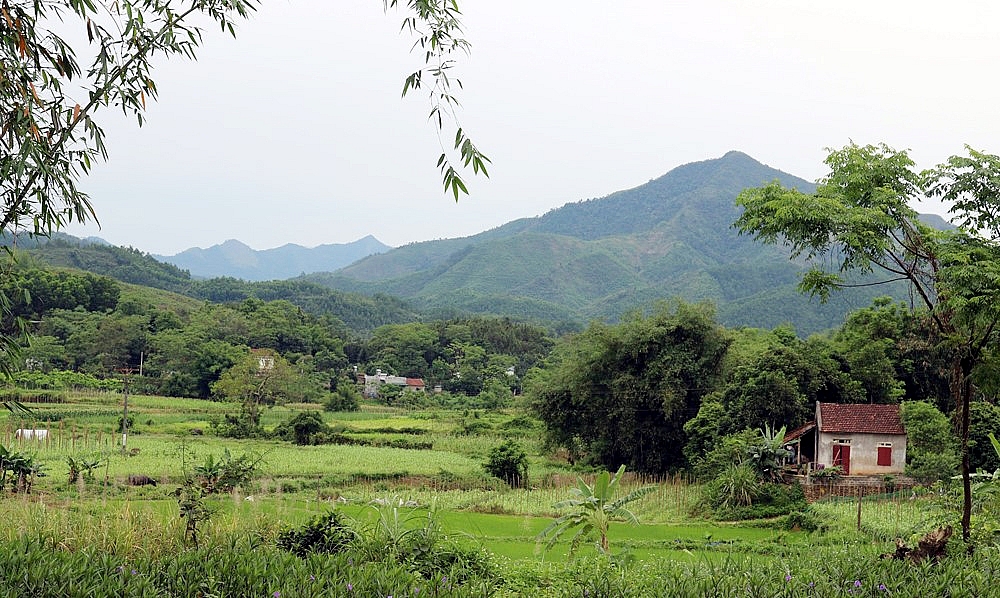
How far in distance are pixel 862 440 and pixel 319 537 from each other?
1701cm

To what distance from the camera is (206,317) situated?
52312mm

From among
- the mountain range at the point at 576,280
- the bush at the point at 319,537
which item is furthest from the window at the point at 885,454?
the mountain range at the point at 576,280

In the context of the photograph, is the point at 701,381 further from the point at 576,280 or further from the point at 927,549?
the point at 576,280

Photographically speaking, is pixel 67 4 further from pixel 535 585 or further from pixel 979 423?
pixel 979 423

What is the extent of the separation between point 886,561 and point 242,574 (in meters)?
3.79

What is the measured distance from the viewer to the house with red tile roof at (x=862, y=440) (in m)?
20.0

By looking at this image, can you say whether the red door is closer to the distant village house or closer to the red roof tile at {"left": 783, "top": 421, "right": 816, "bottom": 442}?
the red roof tile at {"left": 783, "top": 421, "right": 816, "bottom": 442}

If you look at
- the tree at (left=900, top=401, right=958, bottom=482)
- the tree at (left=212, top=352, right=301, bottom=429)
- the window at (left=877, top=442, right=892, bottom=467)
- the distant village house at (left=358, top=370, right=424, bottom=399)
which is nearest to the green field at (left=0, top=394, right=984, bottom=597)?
the tree at (left=212, top=352, right=301, bottom=429)

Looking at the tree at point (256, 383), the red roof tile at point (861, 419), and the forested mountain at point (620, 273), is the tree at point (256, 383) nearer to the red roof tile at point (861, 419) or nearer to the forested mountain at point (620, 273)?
the red roof tile at point (861, 419)

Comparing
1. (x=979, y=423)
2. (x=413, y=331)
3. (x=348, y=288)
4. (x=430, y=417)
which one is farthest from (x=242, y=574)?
(x=348, y=288)

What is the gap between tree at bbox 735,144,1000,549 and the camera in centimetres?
741

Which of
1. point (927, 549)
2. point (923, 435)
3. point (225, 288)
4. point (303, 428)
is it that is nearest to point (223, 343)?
point (303, 428)

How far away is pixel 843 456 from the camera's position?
20.3m

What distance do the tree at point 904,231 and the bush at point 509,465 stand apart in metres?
13.6
